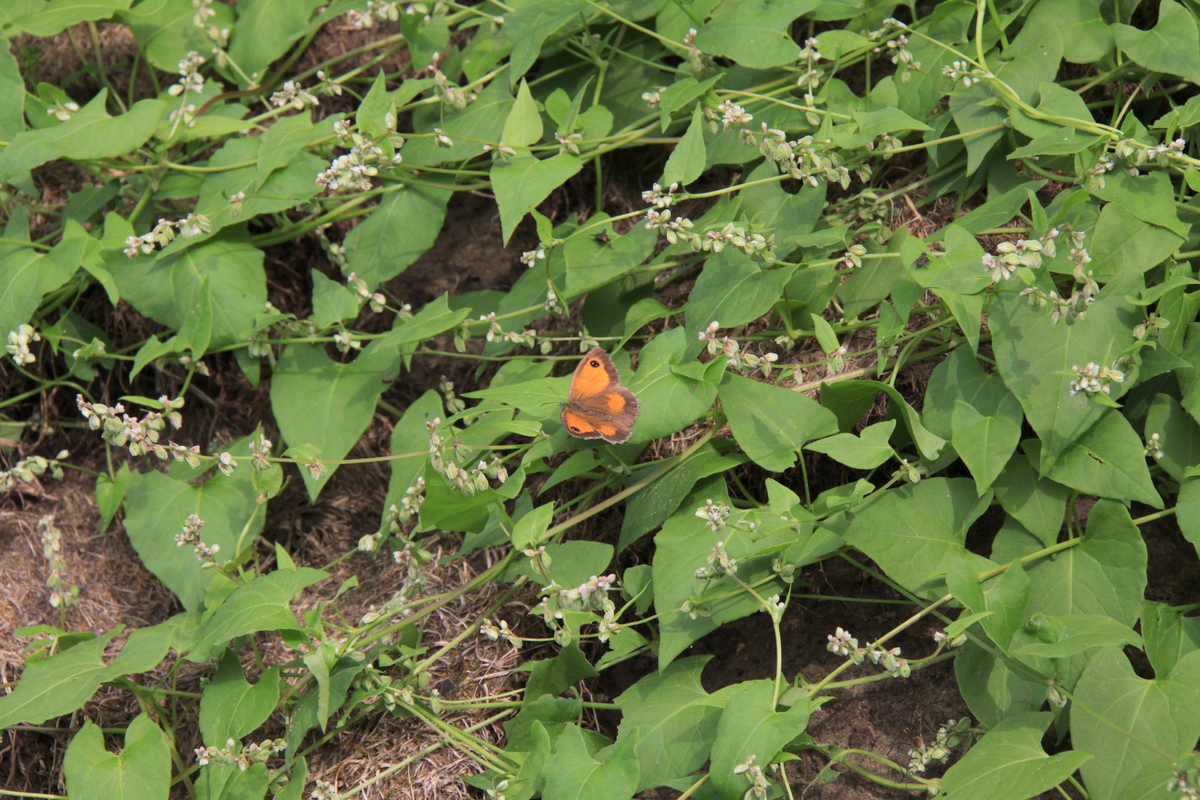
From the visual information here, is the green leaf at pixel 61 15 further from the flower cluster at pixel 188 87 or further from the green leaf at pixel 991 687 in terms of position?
the green leaf at pixel 991 687

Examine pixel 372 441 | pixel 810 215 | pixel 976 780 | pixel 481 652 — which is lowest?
pixel 481 652

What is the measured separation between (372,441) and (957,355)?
6.54ft

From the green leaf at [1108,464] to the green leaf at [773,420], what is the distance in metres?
0.55

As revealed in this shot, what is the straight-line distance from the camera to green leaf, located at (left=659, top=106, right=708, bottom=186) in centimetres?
238

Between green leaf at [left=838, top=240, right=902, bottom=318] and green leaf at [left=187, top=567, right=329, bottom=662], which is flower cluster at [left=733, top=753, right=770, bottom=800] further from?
green leaf at [left=838, top=240, right=902, bottom=318]

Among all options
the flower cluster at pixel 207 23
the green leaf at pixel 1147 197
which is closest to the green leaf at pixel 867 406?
the green leaf at pixel 1147 197

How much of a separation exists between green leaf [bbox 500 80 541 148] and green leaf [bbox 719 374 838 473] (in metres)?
1.03

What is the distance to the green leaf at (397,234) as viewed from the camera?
2961 mm

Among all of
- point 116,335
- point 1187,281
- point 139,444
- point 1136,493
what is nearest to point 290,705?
point 139,444

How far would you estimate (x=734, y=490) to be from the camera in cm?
255

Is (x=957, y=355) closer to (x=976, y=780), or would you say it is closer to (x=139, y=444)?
(x=976, y=780)

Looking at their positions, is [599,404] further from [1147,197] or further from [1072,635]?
[1147,197]

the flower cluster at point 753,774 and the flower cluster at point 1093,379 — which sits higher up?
the flower cluster at point 1093,379

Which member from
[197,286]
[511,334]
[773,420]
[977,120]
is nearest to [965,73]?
[977,120]
